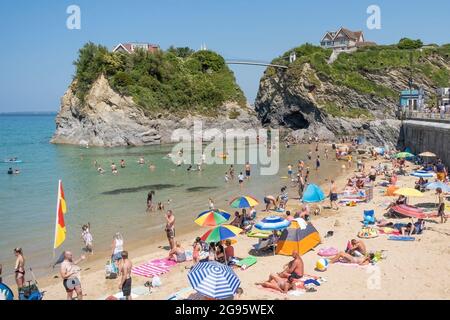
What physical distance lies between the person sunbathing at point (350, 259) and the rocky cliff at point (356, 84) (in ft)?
138

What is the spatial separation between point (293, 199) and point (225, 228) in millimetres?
11825

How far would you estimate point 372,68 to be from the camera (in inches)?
2311

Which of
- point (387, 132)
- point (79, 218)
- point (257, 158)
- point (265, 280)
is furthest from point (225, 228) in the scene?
point (387, 132)

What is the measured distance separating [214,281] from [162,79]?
6207 cm

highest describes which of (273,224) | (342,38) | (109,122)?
(342,38)

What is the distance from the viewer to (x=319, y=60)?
6109 cm

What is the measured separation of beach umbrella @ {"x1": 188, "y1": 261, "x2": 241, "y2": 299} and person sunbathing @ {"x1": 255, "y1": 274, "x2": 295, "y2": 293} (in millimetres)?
1498

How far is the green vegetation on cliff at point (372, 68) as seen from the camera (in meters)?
56.8

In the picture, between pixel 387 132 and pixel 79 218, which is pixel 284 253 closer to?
pixel 79 218

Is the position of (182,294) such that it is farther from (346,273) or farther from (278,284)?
(346,273)

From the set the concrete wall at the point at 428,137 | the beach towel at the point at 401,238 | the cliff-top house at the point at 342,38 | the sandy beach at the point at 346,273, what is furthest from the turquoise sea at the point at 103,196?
the cliff-top house at the point at 342,38

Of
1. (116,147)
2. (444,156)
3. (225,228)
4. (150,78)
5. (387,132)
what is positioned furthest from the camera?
(150,78)

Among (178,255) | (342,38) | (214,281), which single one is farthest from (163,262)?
(342,38)

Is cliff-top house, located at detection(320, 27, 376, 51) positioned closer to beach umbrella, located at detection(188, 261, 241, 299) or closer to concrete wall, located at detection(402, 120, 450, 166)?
concrete wall, located at detection(402, 120, 450, 166)
